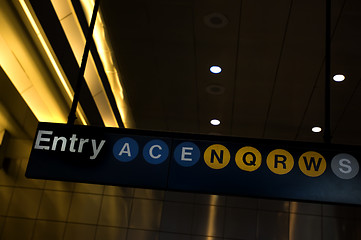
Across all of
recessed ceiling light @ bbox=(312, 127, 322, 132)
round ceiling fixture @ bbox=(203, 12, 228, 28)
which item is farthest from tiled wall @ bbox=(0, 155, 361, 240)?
round ceiling fixture @ bbox=(203, 12, 228, 28)

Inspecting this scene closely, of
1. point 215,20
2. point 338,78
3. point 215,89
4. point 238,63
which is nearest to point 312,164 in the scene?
point 215,20

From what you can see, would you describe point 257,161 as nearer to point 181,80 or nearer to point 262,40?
point 262,40

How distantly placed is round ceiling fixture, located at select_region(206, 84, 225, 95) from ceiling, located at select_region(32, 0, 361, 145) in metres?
0.02

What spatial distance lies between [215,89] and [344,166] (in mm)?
4229

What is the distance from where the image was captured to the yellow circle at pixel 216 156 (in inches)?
136

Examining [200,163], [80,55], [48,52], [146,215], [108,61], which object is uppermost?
[108,61]

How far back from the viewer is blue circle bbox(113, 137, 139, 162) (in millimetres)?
3531

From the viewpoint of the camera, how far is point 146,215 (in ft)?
32.8

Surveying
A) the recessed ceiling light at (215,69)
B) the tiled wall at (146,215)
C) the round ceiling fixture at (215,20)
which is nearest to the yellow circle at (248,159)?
the round ceiling fixture at (215,20)

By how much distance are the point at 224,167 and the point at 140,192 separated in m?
6.99

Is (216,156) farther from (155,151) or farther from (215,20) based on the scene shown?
(215,20)

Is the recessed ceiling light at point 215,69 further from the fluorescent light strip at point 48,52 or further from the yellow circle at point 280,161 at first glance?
the yellow circle at point 280,161

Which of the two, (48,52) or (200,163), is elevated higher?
(48,52)

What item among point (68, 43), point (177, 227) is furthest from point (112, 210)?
point (68, 43)
